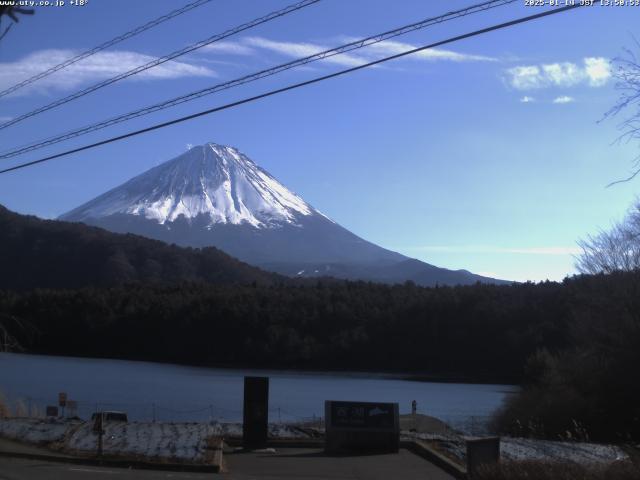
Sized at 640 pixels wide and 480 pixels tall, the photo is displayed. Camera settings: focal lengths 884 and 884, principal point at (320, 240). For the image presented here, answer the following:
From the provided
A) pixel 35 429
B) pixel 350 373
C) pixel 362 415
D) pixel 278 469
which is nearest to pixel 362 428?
pixel 362 415

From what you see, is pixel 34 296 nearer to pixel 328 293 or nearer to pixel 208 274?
pixel 328 293

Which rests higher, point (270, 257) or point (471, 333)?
point (270, 257)

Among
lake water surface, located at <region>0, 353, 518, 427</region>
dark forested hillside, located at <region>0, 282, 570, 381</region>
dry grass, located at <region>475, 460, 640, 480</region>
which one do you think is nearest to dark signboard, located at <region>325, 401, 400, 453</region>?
dry grass, located at <region>475, 460, 640, 480</region>

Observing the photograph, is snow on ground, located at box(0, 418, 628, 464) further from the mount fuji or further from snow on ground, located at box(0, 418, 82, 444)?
the mount fuji

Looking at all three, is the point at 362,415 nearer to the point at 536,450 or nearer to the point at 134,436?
the point at 536,450

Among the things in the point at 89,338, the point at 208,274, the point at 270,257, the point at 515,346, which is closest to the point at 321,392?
the point at 515,346

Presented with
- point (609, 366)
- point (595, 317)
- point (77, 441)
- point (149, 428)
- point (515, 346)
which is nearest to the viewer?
point (77, 441)

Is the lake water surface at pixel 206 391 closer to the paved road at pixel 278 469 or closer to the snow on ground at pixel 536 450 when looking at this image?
the snow on ground at pixel 536 450
